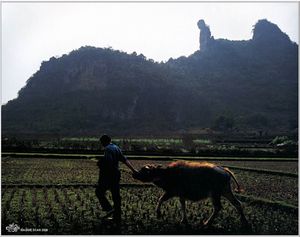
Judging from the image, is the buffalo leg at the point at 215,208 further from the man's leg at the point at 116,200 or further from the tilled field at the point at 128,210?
the man's leg at the point at 116,200

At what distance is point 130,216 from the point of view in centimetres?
1019

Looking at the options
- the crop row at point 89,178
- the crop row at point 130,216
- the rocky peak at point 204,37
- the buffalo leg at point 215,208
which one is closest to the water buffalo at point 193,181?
the buffalo leg at point 215,208

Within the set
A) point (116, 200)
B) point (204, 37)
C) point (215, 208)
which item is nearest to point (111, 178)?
point (116, 200)

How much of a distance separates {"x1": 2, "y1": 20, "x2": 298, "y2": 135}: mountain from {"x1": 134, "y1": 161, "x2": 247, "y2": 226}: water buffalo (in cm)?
5524

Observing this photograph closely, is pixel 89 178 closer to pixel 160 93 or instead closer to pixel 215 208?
pixel 215 208

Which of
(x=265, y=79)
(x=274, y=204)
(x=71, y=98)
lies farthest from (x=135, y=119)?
(x=274, y=204)

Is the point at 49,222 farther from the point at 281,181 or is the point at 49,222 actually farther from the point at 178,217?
the point at 281,181

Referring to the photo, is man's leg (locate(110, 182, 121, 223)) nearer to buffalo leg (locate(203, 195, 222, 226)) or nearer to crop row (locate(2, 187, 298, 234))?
crop row (locate(2, 187, 298, 234))

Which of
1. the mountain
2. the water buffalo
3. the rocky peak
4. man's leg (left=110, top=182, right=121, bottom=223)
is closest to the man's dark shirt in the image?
man's leg (left=110, top=182, right=121, bottom=223)

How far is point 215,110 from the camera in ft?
271

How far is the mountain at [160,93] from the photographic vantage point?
75812mm

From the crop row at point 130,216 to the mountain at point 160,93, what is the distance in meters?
53.6

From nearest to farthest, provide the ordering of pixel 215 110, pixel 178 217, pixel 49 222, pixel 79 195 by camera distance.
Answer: pixel 49 222 → pixel 178 217 → pixel 79 195 → pixel 215 110

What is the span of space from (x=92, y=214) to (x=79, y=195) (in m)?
2.50
